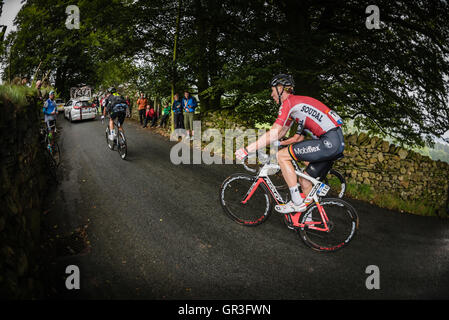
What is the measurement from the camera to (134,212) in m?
4.68

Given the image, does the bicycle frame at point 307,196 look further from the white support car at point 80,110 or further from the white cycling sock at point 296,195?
the white support car at point 80,110

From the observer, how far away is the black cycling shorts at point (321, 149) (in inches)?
136

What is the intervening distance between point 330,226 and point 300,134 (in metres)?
1.55

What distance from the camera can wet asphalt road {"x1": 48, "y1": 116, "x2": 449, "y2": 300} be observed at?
2.95 m

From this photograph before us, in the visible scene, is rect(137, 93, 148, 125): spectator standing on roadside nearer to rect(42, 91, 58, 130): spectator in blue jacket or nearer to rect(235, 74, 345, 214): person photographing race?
rect(42, 91, 58, 130): spectator in blue jacket

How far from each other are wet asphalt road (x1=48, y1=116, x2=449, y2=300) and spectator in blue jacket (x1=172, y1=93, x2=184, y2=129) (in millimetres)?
5969

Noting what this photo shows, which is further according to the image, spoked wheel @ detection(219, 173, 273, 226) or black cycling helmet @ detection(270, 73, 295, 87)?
spoked wheel @ detection(219, 173, 273, 226)

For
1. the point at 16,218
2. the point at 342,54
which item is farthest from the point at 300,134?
the point at 342,54

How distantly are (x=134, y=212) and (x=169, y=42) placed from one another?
35.2 ft

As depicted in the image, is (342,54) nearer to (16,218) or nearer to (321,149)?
(321,149)

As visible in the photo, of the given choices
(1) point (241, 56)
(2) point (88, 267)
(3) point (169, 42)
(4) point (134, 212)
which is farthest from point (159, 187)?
(3) point (169, 42)

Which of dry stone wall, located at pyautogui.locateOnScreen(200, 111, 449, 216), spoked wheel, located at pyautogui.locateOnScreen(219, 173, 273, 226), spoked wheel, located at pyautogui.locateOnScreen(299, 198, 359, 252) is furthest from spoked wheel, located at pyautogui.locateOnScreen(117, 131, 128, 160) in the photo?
dry stone wall, located at pyautogui.locateOnScreen(200, 111, 449, 216)

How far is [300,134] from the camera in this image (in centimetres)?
386
